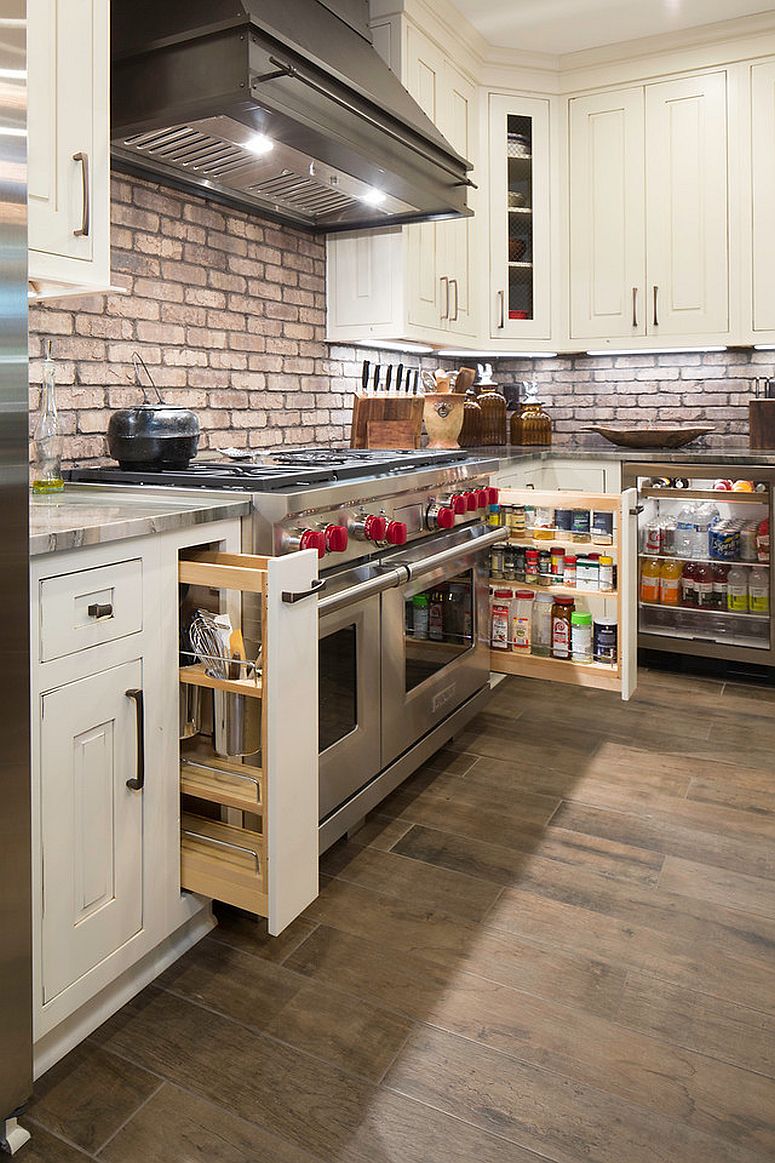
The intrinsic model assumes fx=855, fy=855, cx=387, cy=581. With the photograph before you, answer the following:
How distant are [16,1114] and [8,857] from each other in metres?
0.38

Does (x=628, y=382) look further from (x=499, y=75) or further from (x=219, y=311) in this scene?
(x=219, y=311)

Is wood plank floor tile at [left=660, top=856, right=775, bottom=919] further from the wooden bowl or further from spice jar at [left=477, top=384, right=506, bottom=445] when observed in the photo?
spice jar at [left=477, top=384, right=506, bottom=445]

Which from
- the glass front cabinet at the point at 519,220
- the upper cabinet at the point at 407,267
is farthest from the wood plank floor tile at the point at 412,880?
the glass front cabinet at the point at 519,220

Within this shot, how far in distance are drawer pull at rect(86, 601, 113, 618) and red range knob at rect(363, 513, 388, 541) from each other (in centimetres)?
74

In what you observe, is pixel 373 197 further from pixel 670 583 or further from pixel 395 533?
pixel 670 583

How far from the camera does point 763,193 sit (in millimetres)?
3570

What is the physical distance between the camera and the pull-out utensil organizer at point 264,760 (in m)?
1.40

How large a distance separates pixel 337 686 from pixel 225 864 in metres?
0.52

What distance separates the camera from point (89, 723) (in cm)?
133

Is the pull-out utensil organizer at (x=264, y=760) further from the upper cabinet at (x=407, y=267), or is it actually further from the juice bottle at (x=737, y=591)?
the juice bottle at (x=737, y=591)

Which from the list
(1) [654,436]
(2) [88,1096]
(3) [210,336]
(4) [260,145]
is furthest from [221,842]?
(1) [654,436]

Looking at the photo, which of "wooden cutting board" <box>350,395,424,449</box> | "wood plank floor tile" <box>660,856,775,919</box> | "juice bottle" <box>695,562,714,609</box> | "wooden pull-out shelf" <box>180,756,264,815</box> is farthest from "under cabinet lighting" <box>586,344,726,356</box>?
"wooden pull-out shelf" <box>180,756,264,815</box>

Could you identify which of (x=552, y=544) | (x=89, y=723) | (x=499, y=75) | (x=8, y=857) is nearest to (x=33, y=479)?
(x=89, y=723)

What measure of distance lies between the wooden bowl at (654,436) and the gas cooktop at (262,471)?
1.67 m
